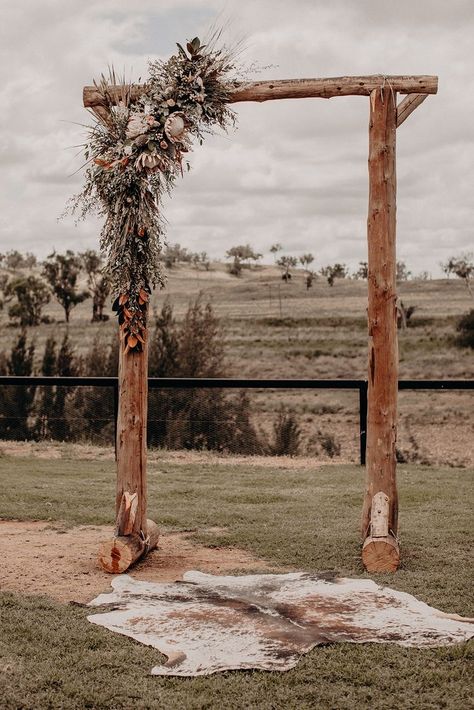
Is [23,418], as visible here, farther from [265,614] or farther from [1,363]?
[265,614]

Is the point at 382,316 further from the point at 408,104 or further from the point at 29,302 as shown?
the point at 29,302

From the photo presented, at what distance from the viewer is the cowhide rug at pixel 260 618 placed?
4820 millimetres

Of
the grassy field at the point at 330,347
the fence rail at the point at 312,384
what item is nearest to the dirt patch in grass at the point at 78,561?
the fence rail at the point at 312,384

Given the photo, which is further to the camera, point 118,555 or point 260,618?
point 118,555

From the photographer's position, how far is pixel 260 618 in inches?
212

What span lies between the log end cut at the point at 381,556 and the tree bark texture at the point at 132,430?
1.75 metres

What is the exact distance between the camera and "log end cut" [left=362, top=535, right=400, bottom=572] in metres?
6.51

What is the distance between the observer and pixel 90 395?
54.4 feet

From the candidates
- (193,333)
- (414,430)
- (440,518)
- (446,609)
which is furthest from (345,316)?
(446,609)

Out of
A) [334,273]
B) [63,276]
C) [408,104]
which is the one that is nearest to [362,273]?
[334,273]

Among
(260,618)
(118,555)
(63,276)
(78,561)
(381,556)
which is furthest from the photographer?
(63,276)

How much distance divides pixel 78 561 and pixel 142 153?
317 centimetres

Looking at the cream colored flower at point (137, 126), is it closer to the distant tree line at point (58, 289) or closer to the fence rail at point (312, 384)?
the fence rail at point (312, 384)

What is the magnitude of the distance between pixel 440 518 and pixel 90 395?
9.43m
